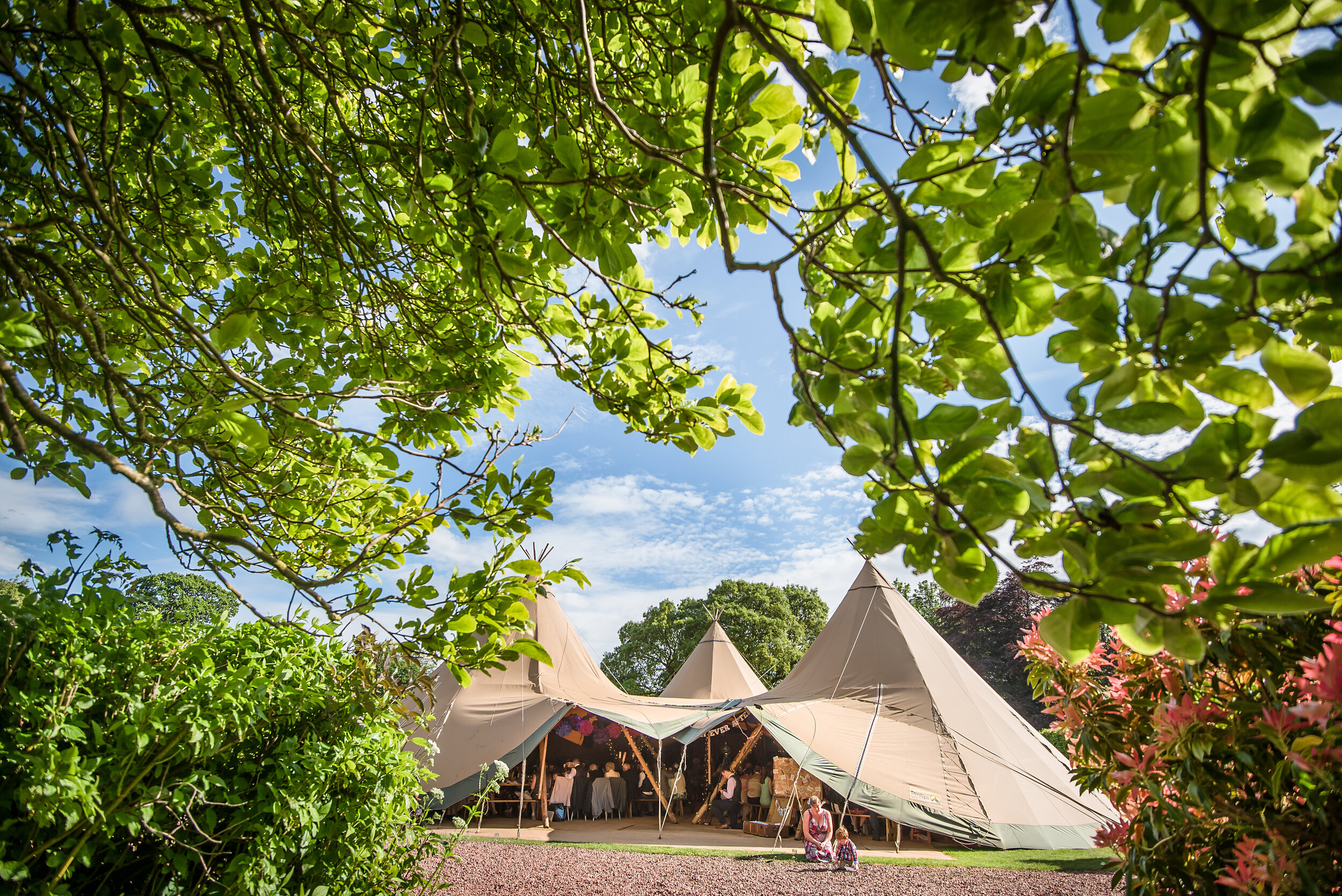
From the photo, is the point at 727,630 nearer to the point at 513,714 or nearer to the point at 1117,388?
the point at 513,714

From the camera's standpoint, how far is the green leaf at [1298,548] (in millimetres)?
582


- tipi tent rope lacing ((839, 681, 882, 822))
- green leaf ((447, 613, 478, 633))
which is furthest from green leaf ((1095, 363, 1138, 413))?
tipi tent rope lacing ((839, 681, 882, 822))

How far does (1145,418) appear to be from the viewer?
2.15 feet

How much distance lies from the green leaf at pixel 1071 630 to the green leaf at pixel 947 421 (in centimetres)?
23

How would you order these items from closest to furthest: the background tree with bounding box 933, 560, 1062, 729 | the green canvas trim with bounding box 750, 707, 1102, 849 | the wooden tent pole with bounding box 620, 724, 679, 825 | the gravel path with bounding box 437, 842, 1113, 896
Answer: the gravel path with bounding box 437, 842, 1113, 896, the green canvas trim with bounding box 750, 707, 1102, 849, the wooden tent pole with bounding box 620, 724, 679, 825, the background tree with bounding box 933, 560, 1062, 729

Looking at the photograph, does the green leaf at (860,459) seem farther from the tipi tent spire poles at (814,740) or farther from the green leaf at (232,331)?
the tipi tent spire poles at (814,740)

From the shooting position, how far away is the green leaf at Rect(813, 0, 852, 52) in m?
0.80

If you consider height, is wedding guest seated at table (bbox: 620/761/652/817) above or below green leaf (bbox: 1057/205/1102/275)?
below

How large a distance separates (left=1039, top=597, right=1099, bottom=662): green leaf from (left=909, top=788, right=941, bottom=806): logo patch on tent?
28.7 feet

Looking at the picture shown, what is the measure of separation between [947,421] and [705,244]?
0.94m

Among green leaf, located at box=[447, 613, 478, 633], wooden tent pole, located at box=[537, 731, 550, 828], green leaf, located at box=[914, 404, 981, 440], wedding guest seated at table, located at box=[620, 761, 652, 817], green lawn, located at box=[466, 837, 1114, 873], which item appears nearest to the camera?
green leaf, located at box=[914, 404, 981, 440]

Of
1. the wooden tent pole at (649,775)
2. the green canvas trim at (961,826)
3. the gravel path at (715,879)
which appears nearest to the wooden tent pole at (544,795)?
the wooden tent pole at (649,775)

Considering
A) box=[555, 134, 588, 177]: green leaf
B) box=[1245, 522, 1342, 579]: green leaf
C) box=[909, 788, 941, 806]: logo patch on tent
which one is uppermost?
box=[555, 134, 588, 177]: green leaf

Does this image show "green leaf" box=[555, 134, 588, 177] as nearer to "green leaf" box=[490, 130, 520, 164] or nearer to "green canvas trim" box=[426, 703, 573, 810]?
"green leaf" box=[490, 130, 520, 164]
